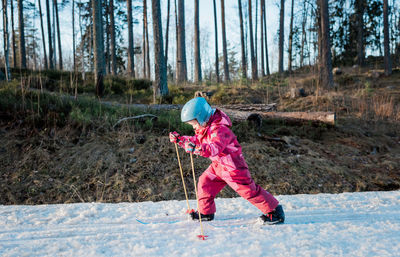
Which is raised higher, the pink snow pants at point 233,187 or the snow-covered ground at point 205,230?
the pink snow pants at point 233,187

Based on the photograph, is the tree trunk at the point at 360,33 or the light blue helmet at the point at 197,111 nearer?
the light blue helmet at the point at 197,111

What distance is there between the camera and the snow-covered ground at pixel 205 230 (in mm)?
1955

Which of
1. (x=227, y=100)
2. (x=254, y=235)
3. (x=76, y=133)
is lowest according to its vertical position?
(x=254, y=235)

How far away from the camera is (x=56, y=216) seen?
2.59 m

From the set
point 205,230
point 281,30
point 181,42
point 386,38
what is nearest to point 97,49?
point 181,42

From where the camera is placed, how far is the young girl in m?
2.20

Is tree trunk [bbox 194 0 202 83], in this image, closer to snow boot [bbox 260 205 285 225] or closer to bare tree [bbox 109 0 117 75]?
bare tree [bbox 109 0 117 75]

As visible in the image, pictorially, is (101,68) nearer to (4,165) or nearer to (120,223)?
(4,165)

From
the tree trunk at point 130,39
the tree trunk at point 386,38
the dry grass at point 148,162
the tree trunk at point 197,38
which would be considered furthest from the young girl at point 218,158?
the tree trunk at point 386,38

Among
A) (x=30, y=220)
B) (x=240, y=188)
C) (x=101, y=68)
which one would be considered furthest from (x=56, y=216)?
(x=101, y=68)

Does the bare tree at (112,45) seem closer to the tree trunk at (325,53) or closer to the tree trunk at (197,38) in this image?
the tree trunk at (197,38)

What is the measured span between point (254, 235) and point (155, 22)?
7.99 meters

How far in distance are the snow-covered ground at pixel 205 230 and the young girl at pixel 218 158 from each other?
0.21 meters

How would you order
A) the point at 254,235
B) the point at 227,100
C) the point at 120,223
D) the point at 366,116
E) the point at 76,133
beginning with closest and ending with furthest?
the point at 254,235, the point at 120,223, the point at 76,133, the point at 366,116, the point at 227,100
